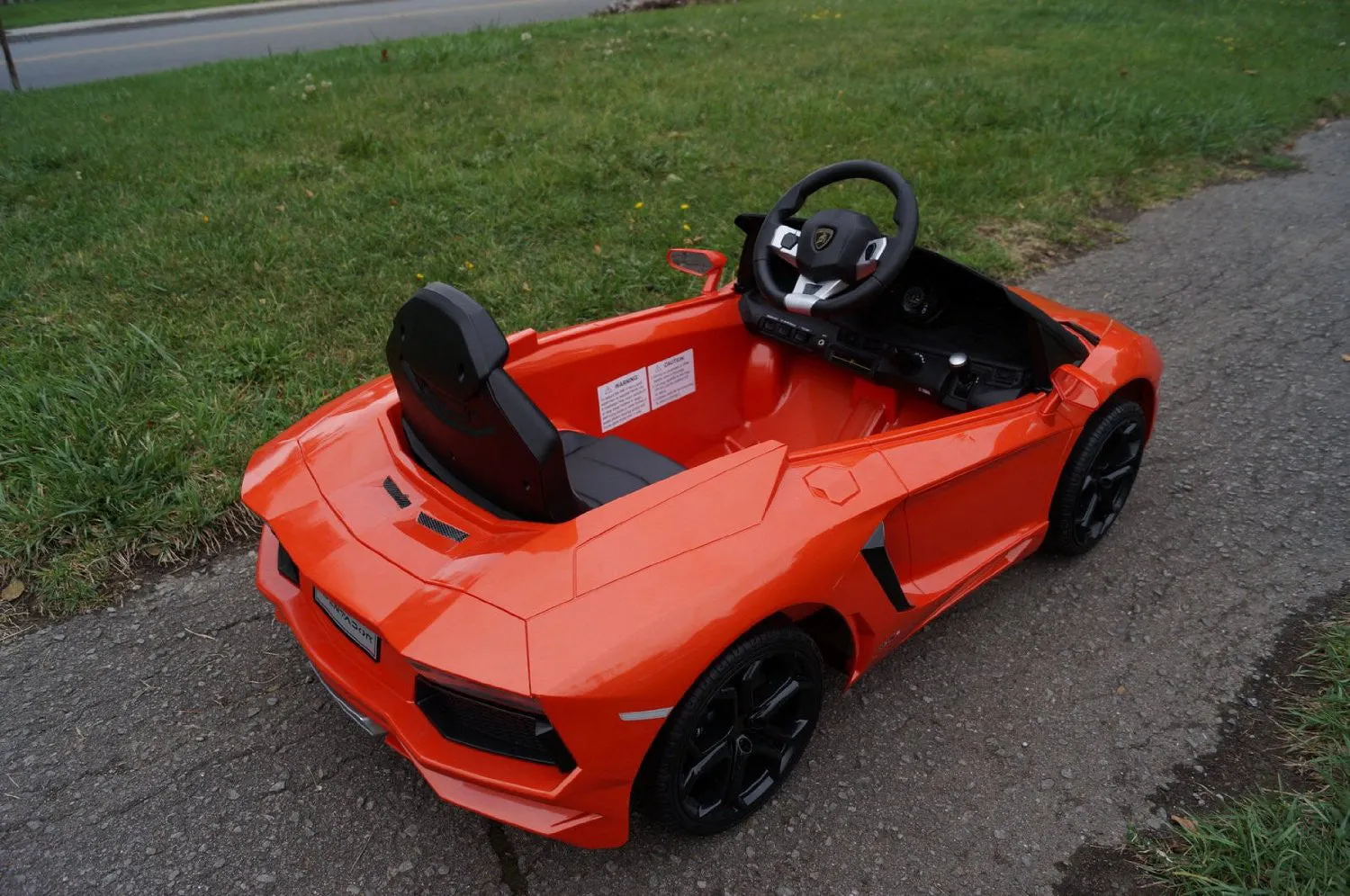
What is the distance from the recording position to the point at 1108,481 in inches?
120

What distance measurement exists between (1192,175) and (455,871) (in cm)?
686

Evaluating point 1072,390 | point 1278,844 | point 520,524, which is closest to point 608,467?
point 520,524

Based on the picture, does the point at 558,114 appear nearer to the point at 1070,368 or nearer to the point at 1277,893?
the point at 1070,368

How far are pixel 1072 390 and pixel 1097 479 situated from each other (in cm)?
55

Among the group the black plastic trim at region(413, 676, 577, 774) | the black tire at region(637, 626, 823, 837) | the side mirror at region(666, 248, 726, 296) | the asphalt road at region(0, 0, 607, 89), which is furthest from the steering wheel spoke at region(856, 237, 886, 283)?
the asphalt road at region(0, 0, 607, 89)

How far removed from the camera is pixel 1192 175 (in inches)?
257

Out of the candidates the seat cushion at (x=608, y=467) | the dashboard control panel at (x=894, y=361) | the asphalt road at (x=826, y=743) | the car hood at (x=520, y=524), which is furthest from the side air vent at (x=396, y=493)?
the dashboard control panel at (x=894, y=361)

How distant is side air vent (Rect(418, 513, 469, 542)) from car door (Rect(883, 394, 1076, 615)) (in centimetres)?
110

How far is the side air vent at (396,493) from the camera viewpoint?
220cm

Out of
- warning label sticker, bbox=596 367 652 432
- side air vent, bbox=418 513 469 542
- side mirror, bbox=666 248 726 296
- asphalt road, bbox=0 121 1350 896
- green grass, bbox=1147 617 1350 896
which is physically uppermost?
side mirror, bbox=666 248 726 296

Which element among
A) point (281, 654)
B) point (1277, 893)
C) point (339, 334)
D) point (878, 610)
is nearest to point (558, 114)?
point (339, 334)

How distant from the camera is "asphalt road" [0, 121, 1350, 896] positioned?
7.11ft

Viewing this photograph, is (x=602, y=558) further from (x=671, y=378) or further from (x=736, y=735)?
(x=671, y=378)

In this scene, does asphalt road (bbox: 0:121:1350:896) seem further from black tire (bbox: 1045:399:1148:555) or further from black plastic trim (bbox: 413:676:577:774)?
black plastic trim (bbox: 413:676:577:774)
